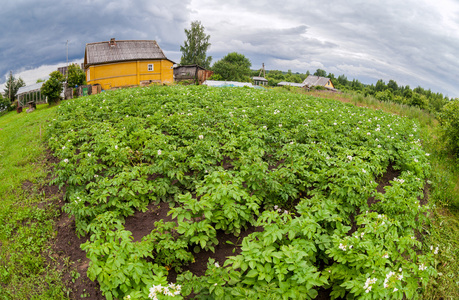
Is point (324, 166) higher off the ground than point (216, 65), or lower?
lower

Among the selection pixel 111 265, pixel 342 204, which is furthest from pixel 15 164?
pixel 342 204

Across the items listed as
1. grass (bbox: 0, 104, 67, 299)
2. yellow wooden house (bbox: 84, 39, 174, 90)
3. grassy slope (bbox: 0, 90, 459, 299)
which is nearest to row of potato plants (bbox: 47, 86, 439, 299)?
grassy slope (bbox: 0, 90, 459, 299)

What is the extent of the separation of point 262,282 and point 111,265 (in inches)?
67.1

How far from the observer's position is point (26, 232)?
5047 millimetres

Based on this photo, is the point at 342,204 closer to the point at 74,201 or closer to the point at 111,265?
the point at 111,265

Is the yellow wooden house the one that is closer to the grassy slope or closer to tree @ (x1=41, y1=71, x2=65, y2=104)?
tree @ (x1=41, y1=71, x2=65, y2=104)

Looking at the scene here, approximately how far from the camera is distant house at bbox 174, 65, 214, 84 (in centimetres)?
3653

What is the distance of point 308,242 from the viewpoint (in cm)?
307

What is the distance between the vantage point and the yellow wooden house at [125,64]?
2886 centimetres

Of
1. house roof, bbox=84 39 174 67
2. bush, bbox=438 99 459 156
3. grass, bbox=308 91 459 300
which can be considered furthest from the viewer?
house roof, bbox=84 39 174 67

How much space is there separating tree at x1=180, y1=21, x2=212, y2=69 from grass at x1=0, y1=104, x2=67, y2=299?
162 feet

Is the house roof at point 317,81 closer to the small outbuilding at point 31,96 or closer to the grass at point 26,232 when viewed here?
the small outbuilding at point 31,96

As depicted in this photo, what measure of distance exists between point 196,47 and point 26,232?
178 ft

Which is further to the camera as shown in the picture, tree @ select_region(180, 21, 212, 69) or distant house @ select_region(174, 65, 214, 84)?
tree @ select_region(180, 21, 212, 69)
